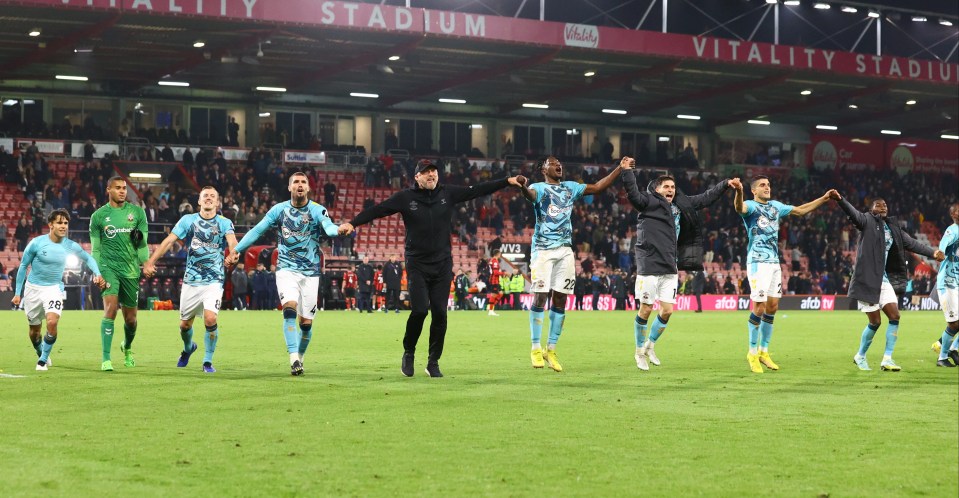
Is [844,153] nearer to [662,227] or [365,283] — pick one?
[365,283]

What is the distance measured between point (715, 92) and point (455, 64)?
539 inches

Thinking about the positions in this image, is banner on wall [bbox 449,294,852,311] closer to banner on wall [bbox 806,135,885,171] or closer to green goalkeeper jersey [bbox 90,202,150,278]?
banner on wall [bbox 806,135,885,171]

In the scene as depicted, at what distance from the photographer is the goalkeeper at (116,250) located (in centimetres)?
1460

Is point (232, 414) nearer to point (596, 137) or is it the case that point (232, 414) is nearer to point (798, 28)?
point (798, 28)

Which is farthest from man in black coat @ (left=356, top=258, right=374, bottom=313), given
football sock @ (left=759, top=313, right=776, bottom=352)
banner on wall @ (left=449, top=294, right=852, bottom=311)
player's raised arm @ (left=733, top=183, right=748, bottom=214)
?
player's raised arm @ (left=733, top=183, right=748, bottom=214)

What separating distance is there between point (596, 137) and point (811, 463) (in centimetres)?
5780

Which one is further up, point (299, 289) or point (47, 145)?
point (47, 145)

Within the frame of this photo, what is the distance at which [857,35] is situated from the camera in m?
57.6

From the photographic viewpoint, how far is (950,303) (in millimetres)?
17078

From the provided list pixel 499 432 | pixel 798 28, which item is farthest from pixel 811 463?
pixel 798 28

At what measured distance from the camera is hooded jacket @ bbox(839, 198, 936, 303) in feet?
50.4

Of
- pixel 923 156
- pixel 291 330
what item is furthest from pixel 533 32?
pixel 923 156

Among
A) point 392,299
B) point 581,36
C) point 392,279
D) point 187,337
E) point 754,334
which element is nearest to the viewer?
point 187,337

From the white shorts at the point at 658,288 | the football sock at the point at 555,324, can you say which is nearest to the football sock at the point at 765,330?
the white shorts at the point at 658,288
